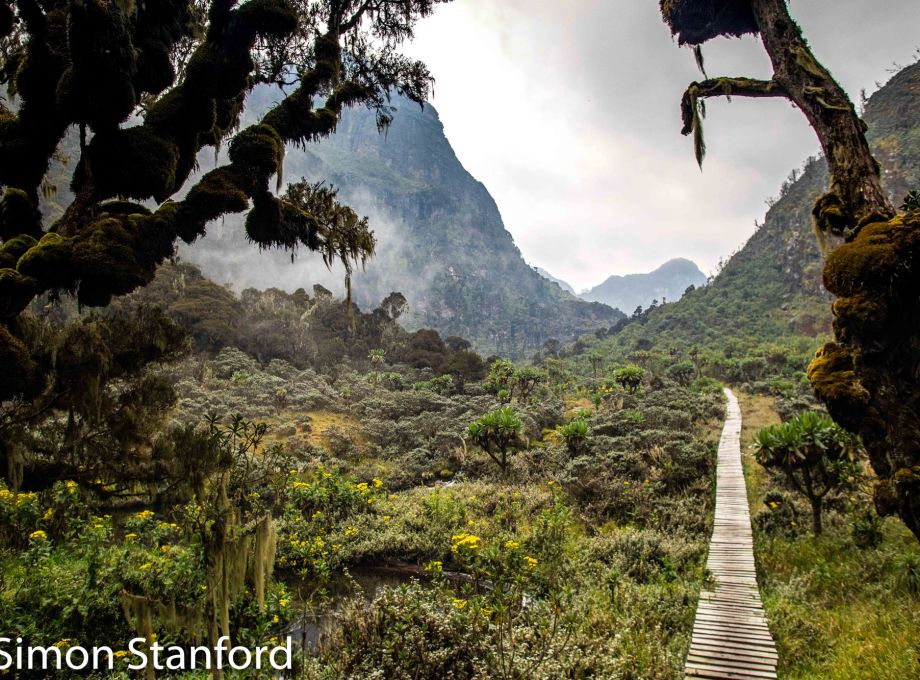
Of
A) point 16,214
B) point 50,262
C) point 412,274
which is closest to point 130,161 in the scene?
point 50,262

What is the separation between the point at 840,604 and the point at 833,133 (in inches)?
311

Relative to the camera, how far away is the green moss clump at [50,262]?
14.0 ft

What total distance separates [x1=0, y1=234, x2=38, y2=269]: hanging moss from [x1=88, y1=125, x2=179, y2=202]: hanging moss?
810 mm

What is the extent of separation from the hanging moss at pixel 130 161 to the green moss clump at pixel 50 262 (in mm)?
864

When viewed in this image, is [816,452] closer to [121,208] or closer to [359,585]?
[359,585]

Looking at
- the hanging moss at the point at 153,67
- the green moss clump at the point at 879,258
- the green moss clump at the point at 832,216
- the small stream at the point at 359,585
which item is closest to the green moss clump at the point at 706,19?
the green moss clump at the point at 832,216

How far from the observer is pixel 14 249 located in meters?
4.62

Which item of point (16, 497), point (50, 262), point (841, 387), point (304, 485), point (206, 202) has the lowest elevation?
point (304, 485)

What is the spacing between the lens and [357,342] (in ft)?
174

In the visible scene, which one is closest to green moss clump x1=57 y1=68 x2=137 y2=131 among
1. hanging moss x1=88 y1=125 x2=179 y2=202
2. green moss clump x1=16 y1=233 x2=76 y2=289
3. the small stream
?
hanging moss x1=88 y1=125 x2=179 y2=202

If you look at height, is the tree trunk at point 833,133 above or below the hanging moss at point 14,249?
above

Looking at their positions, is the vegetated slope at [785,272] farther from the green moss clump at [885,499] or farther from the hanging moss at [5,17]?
the hanging moss at [5,17]

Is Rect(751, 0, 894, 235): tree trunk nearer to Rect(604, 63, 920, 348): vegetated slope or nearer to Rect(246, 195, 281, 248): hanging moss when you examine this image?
Rect(246, 195, 281, 248): hanging moss

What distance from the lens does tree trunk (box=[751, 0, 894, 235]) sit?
201 inches
